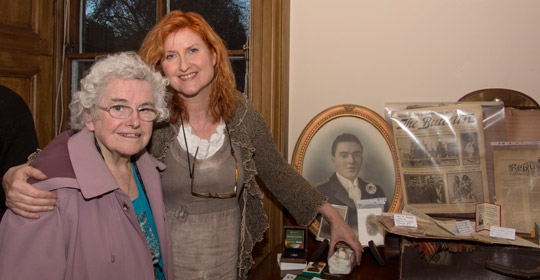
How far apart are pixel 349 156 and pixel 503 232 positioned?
0.66 metres

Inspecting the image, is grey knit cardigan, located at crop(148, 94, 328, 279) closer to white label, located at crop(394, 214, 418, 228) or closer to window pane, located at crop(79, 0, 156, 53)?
white label, located at crop(394, 214, 418, 228)

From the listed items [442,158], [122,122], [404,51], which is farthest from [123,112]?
[404,51]

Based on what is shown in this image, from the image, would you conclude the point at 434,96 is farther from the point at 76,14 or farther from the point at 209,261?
the point at 76,14

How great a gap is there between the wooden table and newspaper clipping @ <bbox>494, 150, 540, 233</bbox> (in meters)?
0.41

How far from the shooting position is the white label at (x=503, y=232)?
4.06 ft

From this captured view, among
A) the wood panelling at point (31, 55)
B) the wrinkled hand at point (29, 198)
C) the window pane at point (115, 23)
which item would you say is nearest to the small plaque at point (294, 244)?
the wrinkled hand at point (29, 198)

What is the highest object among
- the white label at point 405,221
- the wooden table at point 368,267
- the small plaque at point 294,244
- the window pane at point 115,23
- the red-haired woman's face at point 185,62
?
the window pane at point 115,23

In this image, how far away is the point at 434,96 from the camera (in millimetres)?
1775

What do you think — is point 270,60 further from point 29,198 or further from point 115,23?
point 29,198

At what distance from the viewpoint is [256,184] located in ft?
5.27

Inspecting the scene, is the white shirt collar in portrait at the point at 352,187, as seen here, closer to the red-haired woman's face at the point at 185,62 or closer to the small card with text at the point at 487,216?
the small card with text at the point at 487,216

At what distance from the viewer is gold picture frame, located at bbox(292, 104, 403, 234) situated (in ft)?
5.66

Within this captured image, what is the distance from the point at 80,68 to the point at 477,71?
205cm

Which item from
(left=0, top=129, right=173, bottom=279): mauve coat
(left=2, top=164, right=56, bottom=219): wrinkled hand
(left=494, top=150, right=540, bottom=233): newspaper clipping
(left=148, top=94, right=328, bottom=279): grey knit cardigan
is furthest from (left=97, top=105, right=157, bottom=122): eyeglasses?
(left=494, top=150, right=540, bottom=233): newspaper clipping
